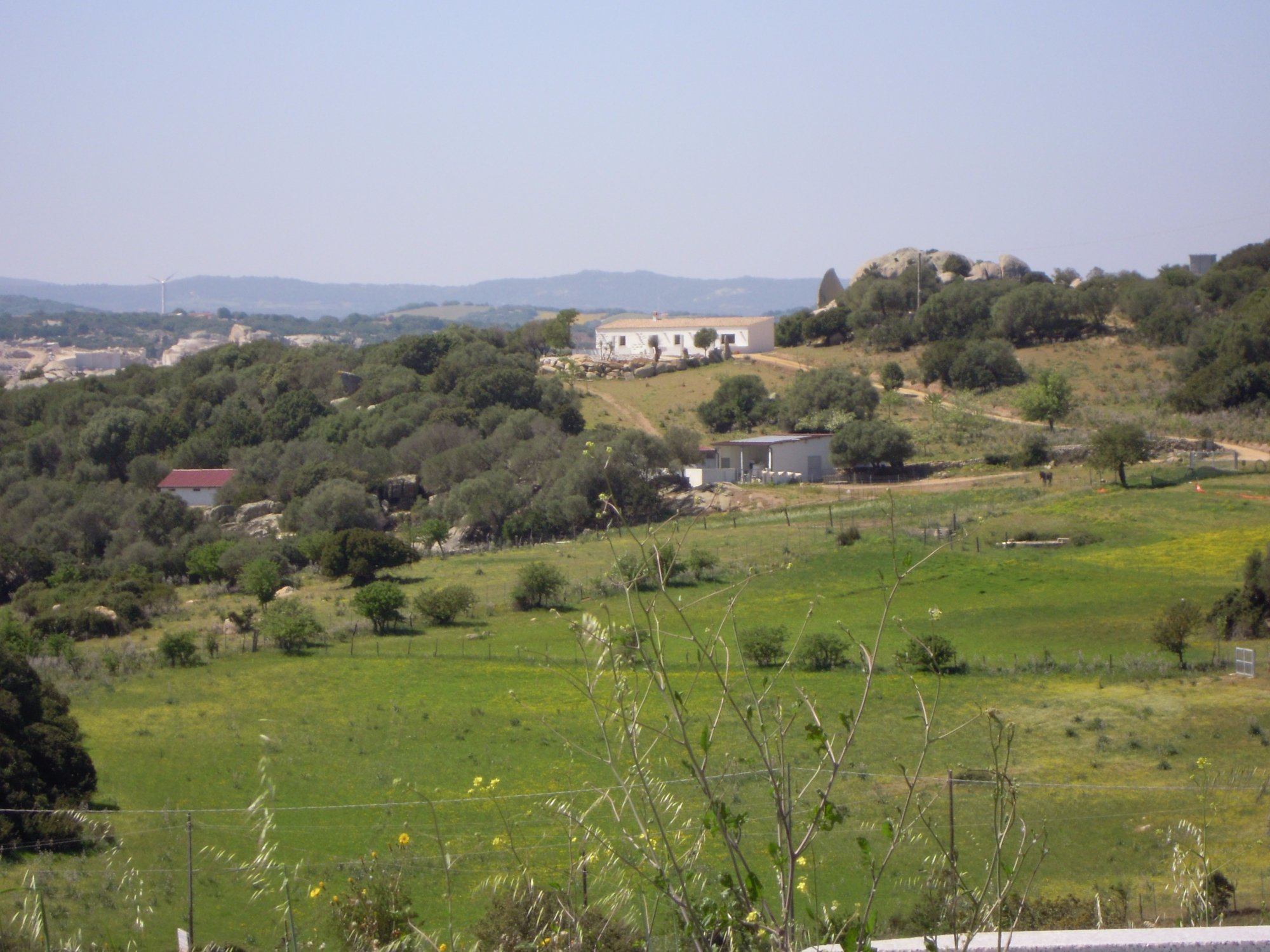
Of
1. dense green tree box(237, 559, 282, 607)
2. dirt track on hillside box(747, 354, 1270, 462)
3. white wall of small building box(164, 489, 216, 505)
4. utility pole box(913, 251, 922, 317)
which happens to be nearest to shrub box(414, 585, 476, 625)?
dense green tree box(237, 559, 282, 607)

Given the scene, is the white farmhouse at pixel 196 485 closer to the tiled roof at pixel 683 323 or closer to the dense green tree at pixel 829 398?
the dense green tree at pixel 829 398

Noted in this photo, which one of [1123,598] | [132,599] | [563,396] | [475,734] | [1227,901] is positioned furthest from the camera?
[563,396]

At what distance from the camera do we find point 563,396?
2346 inches

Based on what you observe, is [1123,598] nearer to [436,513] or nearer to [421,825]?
[421,825]

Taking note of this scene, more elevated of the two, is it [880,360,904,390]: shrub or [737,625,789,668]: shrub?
[880,360,904,390]: shrub

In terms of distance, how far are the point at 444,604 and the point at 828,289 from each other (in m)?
71.3

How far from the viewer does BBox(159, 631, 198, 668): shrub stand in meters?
24.8

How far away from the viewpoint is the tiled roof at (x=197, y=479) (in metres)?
52.7

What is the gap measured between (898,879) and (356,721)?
11.3 metres

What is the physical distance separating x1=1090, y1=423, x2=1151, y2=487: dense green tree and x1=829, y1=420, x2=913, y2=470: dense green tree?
816 centimetres

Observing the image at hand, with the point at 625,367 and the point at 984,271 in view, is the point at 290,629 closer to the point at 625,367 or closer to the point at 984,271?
the point at 625,367

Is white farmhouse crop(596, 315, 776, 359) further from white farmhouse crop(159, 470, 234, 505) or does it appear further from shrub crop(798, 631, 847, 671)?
shrub crop(798, 631, 847, 671)

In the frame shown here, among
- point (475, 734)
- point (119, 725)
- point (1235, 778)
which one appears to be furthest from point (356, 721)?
point (1235, 778)

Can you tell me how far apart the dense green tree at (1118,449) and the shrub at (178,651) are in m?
28.6
